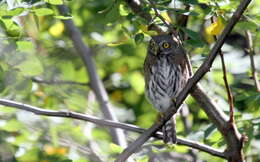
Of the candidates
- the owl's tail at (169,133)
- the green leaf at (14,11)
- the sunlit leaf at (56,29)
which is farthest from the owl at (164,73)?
the sunlit leaf at (56,29)

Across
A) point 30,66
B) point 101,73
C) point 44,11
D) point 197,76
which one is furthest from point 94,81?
point 197,76

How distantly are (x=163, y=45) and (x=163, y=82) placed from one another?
30 cm

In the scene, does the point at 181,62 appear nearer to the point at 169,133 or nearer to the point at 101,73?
the point at 169,133

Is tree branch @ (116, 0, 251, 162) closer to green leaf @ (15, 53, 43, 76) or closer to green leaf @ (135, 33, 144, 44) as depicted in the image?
green leaf @ (135, 33, 144, 44)

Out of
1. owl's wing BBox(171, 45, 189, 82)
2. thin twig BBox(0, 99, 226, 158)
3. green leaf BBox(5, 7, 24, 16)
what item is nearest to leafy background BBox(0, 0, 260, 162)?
green leaf BBox(5, 7, 24, 16)

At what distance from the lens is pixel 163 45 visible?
4590 millimetres

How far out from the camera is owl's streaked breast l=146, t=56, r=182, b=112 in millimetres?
4543

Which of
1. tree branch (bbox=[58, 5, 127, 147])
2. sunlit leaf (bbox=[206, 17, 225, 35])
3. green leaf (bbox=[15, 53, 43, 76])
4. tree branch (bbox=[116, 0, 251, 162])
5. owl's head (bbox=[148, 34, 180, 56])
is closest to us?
tree branch (bbox=[116, 0, 251, 162])

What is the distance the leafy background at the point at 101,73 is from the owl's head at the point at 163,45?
0.09 meters

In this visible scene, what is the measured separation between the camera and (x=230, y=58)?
4594 mm

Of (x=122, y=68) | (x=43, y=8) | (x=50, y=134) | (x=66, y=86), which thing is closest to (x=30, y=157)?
(x=50, y=134)

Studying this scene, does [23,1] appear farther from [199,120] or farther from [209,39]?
[199,120]

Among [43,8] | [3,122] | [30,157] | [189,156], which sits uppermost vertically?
[43,8]

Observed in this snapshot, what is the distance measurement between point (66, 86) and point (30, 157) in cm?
78
